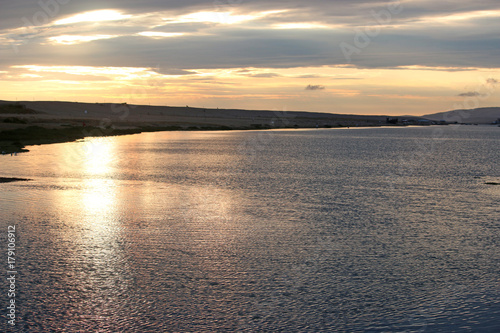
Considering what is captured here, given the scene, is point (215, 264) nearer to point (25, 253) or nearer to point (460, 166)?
point (25, 253)

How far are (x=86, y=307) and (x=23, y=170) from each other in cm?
2761

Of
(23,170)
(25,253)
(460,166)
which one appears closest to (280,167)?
(460,166)

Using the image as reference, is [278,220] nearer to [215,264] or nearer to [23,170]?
[215,264]

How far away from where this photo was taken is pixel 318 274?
13.9 m

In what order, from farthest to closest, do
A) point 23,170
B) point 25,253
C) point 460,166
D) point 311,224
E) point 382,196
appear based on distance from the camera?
point 460,166, point 23,170, point 382,196, point 311,224, point 25,253

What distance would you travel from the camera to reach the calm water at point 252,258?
1102 centimetres

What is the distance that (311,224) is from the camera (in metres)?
19.9

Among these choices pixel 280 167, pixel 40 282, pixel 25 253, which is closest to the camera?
pixel 40 282

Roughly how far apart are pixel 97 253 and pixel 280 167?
30.5 meters

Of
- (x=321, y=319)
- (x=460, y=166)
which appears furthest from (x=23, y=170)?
(x=460, y=166)

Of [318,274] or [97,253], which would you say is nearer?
[318,274]

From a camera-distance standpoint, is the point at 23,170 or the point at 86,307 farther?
the point at 23,170

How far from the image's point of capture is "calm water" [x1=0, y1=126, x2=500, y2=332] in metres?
11.0

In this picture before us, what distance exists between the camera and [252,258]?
15219mm
